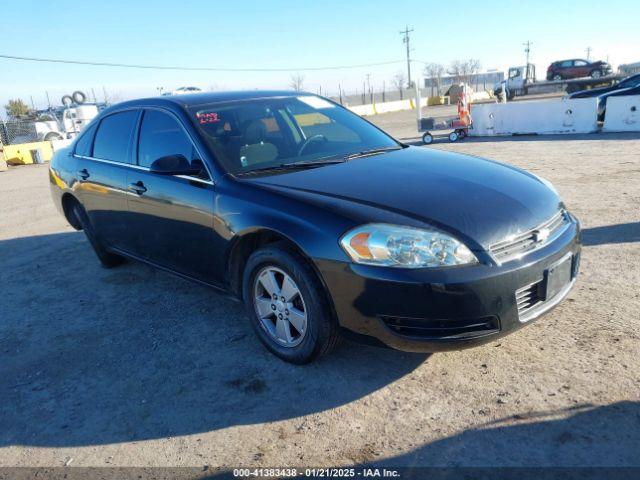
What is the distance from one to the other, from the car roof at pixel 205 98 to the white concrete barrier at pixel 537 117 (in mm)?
11617

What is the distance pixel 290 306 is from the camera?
3.03 m

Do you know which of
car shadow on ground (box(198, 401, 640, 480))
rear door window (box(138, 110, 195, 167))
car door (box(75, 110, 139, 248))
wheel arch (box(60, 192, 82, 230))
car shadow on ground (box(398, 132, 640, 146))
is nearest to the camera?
car shadow on ground (box(198, 401, 640, 480))

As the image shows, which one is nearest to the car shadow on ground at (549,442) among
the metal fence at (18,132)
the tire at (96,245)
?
the tire at (96,245)

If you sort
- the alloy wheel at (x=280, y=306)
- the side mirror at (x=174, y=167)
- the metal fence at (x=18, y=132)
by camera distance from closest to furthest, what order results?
the alloy wheel at (x=280, y=306)
the side mirror at (x=174, y=167)
the metal fence at (x=18, y=132)

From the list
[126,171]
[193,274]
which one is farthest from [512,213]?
[126,171]

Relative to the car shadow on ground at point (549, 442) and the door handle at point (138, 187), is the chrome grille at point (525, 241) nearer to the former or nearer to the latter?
the car shadow on ground at point (549, 442)

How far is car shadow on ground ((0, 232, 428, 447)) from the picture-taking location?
2.74m

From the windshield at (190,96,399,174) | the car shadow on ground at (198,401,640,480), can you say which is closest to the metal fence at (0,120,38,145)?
the windshield at (190,96,399,174)

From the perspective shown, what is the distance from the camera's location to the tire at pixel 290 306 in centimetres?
283

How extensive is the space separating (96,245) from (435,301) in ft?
12.9

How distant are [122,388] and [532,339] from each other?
2.53 meters

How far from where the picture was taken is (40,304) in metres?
4.61

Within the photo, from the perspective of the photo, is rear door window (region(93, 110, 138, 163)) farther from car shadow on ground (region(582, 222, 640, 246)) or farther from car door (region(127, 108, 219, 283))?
car shadow on ground (region(582, 222, 640, 246))

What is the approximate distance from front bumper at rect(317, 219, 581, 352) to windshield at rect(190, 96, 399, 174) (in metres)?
1.19
